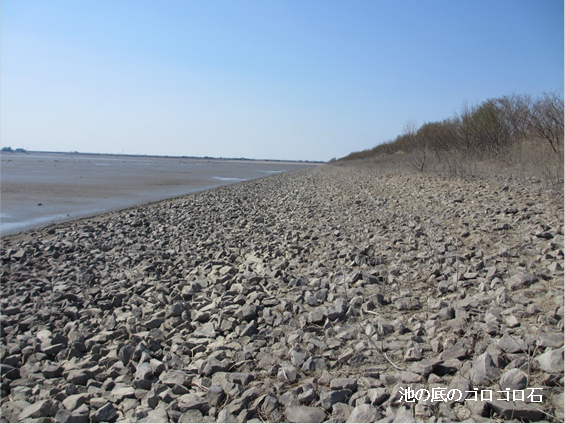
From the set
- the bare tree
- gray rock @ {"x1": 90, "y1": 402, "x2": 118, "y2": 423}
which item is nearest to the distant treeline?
the bare tree

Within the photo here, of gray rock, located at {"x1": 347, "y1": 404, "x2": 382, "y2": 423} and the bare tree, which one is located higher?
the bare tree

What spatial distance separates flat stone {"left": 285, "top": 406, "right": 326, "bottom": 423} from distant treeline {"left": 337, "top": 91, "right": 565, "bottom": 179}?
12198mm

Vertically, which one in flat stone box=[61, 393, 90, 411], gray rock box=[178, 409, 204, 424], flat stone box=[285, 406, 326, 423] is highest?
flat stone box=[285, 406, 326, 423]

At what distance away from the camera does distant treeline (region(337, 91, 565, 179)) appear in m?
14.9

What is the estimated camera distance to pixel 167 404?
3.03 metres

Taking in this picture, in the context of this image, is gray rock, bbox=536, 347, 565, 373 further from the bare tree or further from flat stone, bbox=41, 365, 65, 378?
the bare tree

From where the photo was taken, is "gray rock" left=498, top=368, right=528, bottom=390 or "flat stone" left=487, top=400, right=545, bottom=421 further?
"gray rock" left=498, top=368, right=528, bottom=390

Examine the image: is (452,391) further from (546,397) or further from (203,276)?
(203,276)

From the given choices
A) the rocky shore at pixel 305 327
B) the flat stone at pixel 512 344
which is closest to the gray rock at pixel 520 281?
the rocky shore at pixel 305 327

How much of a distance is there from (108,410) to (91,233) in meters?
8.37

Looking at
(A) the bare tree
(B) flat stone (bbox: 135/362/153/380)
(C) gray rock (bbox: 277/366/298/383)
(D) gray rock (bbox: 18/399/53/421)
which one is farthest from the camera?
(A) the bare tree

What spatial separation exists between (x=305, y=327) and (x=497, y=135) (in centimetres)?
2068

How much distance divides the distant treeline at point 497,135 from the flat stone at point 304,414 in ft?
40.0

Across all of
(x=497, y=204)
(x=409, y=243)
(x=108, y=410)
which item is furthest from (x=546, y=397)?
(x=497, y=204)
